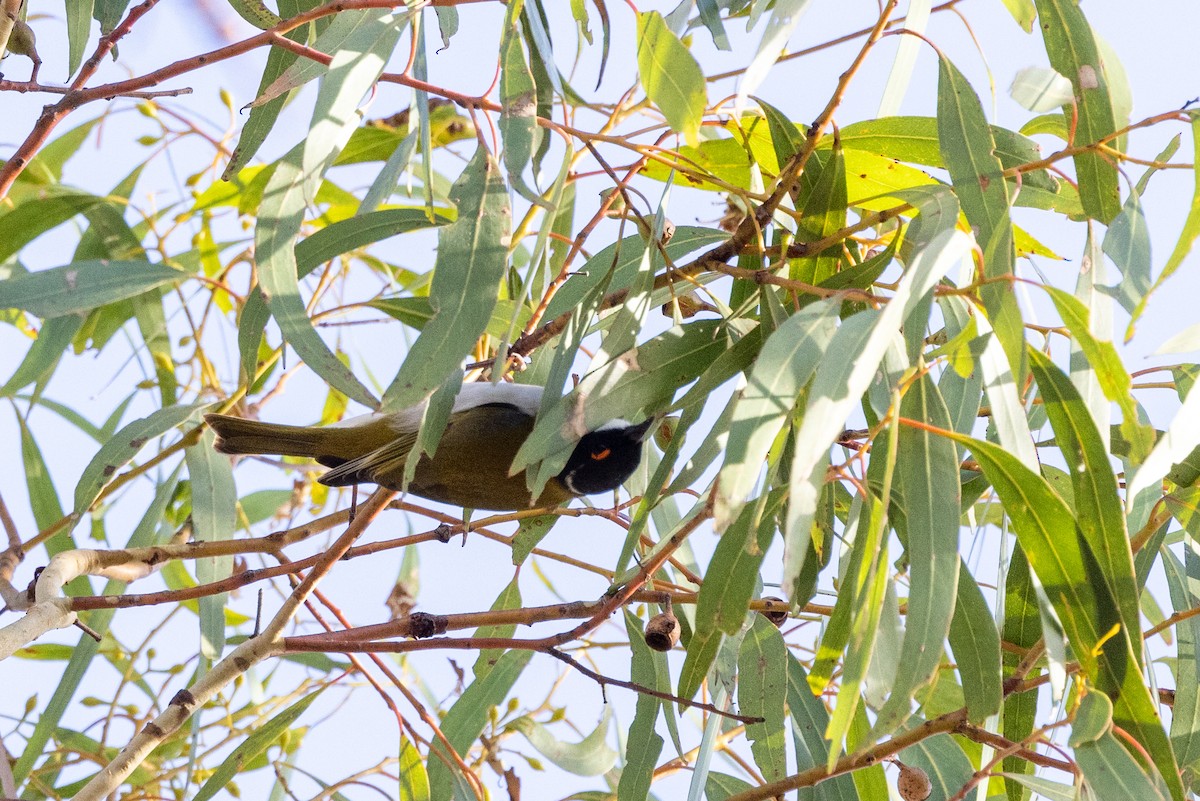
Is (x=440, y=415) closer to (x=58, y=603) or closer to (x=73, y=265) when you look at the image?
(x=58, y=603)

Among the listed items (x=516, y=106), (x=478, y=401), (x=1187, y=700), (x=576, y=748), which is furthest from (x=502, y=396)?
(x=1187, y=700)

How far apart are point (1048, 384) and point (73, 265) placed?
71.8 inches

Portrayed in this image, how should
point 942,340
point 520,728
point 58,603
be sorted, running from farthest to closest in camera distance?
point 520,728
point 942,340
point 58,603

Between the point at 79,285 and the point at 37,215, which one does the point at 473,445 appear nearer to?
the point at 79,285

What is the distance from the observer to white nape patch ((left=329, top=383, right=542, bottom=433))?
114 inches

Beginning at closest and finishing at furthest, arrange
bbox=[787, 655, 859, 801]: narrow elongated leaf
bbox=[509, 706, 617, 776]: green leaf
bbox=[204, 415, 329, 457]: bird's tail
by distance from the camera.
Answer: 1. bbox=[787, 655, 859, 801]: narrow elongated leaf
2. bbox=[204, 415, 329, 457]: bird's tail
3. bbox=[509, 706, 617, 776]: green leaf

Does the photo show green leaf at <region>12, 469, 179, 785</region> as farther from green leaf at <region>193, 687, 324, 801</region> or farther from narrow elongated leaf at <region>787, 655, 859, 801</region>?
narrow elongated leaf at <region>787, 655, 859, 801</region>

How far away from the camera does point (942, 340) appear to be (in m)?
2.19

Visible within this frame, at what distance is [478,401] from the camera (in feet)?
9.87

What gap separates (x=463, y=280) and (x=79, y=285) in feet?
3.13

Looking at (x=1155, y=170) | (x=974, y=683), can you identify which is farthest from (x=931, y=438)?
(x=1155, y=170)

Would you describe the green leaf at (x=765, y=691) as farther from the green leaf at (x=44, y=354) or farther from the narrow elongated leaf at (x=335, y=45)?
the green leaf at (x=44, y=354)

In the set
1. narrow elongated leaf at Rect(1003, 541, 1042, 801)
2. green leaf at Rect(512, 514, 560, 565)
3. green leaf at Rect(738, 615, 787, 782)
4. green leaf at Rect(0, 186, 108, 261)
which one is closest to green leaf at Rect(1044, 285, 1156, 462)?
narrow elongated leaf at Rect(1003, 541, 1042, 801)

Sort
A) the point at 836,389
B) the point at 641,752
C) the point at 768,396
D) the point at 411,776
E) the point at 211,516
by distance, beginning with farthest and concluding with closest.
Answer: the point at 211,516
the point at 411,776
the point at 641,752
the point at 768,396
the point at 836,389
